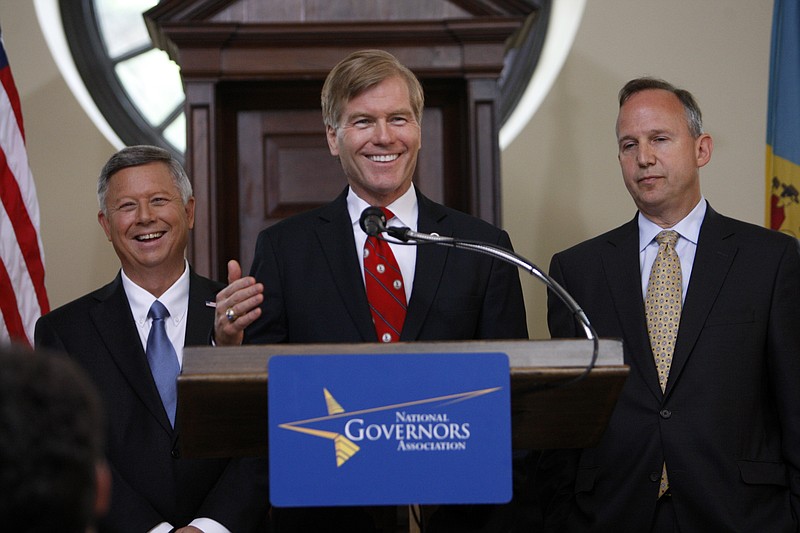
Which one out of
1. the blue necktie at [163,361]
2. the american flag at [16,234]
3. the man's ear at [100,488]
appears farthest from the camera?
the american flag at [16,234]

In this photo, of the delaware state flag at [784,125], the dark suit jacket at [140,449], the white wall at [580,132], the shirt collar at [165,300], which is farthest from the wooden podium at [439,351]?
the white wall at [580,132]

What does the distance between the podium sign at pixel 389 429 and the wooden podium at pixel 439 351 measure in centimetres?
3

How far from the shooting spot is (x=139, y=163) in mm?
2887

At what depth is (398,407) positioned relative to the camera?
1.66 metres

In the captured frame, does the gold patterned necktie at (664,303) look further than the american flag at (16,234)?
No

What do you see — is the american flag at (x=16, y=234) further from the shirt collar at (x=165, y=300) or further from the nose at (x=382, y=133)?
the nose at (x=382, y=133)

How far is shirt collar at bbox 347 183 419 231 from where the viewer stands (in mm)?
2496

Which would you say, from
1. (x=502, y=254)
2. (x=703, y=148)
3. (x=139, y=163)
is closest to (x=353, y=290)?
(x=502, y=254)

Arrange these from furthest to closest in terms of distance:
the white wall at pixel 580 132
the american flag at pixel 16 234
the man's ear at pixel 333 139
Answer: the white wall at pixel 580 132, the american flag at pixel 16 234, the man's ear at pixel 333 139

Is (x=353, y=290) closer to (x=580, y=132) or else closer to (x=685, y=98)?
(x=685, y=98)

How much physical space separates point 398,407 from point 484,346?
0.17 meters

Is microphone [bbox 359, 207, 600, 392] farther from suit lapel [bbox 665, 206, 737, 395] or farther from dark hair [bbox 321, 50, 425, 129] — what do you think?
suit lapel [bbox 665, 206, 737, 395]

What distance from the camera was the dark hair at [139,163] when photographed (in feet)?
9.47

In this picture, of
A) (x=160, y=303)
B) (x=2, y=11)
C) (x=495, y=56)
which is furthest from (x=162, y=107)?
(x=160, y=303)
